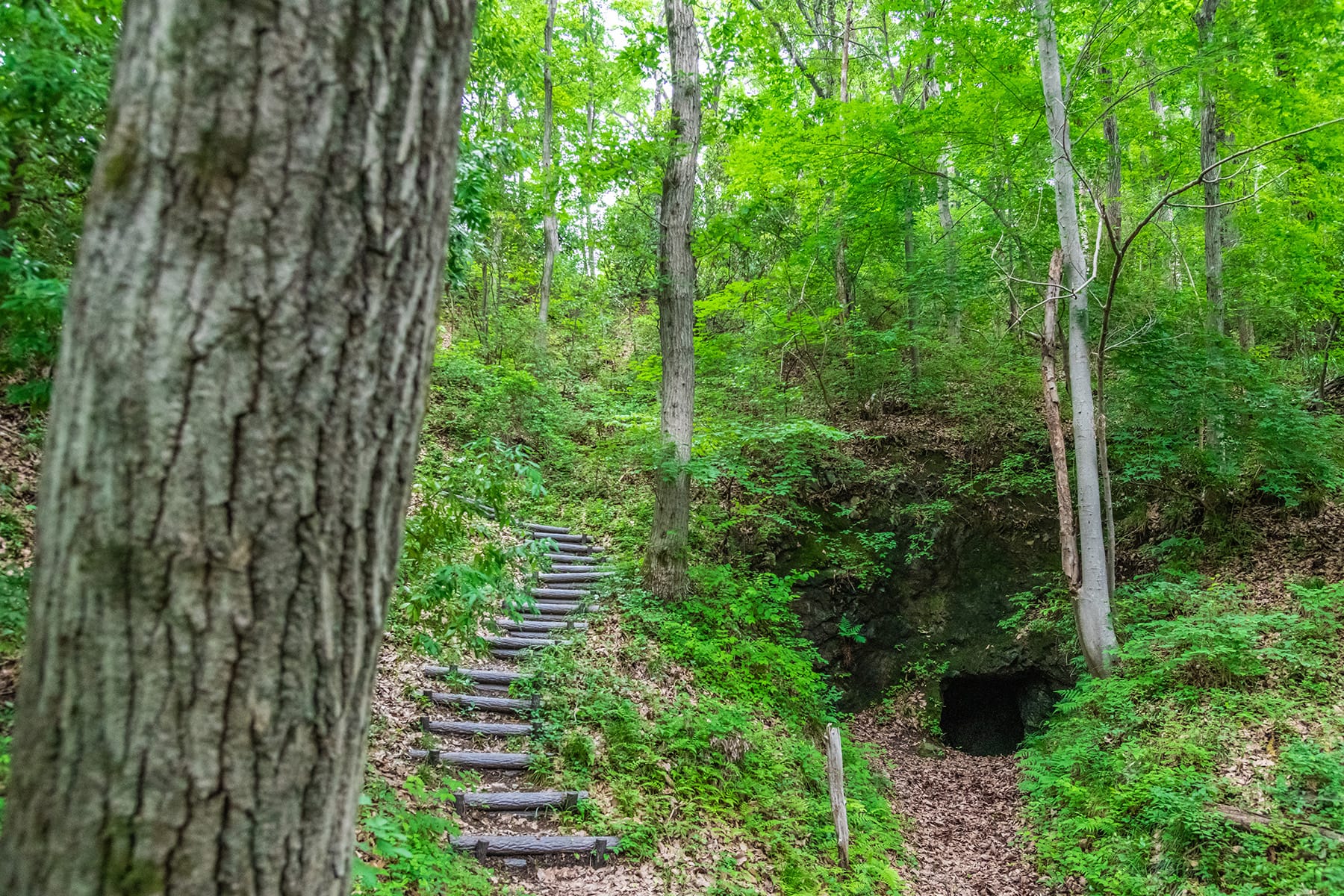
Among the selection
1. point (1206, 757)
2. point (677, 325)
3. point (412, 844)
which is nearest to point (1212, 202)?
point (1206, 757)

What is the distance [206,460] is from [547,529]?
9555 mm

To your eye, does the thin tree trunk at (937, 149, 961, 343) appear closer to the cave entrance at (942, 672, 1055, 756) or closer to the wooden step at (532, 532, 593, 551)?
the cave entrance at (942, 672, 1055, 756)

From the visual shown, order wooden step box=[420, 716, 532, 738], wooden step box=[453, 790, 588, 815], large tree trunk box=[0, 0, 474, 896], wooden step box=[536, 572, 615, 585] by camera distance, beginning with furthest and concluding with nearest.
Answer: wooden step box=[536, 572, 615, 585], wooden step box=[420, 716, 532, 738], wooden step box=[453, 790, 588, 815], large tree trunk box=[0, 0, 474, 896]

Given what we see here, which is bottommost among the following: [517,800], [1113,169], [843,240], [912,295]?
[517,800]

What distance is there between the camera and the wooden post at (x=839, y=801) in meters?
5.67

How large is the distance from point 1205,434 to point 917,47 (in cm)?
625

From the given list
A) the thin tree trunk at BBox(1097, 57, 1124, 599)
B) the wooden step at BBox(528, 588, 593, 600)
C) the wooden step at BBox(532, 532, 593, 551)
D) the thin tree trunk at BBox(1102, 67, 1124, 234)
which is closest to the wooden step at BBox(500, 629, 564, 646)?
the wooden step at BBox(528, 588, 593, 600)

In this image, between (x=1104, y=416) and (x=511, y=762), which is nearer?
(x=511, y=762)

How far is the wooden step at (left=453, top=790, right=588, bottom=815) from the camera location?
507 centimetres

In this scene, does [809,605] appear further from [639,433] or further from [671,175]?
[671,175]

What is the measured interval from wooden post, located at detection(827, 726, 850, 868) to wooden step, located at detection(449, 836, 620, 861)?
203cm

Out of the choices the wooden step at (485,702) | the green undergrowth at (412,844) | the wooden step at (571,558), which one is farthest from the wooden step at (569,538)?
the green undergrowth at (412,844)

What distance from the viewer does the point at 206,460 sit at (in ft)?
3.29

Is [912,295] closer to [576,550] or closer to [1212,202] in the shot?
[1212,202]
